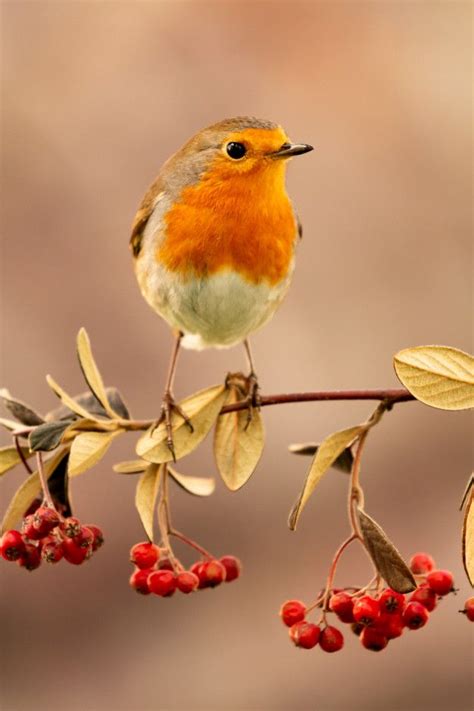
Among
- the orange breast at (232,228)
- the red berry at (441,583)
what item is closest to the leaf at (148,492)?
the red berry at (441,583)

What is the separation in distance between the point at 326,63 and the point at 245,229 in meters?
5.11

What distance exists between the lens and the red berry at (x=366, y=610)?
5.18 feet

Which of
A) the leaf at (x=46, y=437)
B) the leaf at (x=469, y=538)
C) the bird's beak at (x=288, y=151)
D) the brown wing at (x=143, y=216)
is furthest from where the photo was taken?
the brown wing at (x=143, y=216)

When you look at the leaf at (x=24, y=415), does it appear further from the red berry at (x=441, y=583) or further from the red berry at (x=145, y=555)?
the red berry at (x=441, y=583)

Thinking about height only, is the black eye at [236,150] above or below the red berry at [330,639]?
above

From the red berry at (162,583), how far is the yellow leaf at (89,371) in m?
0.31

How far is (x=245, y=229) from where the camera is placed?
2285 mm

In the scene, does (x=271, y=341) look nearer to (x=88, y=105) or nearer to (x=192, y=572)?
(x=88, y=105)

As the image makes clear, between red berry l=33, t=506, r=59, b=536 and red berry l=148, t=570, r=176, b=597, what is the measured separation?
0.86ft

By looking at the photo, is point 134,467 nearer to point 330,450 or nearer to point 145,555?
point 145,555

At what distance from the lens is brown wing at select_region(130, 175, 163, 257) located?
2584 millimetres

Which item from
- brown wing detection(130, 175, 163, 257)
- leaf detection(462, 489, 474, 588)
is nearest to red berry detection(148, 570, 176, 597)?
leaf detection(462, 489, 474, 588)

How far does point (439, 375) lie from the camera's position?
143 centimetres

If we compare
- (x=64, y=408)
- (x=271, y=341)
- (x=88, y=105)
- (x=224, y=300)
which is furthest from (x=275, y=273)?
(x=88, y=105)
